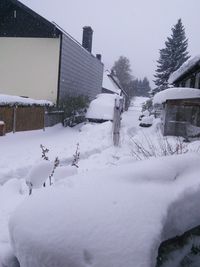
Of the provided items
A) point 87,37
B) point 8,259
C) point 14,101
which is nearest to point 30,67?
point 14,101

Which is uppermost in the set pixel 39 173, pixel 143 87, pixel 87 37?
pixel 87 37

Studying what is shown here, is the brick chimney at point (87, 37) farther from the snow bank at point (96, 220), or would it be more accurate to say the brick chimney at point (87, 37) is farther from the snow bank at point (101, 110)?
the snow bank at point (96, 220)

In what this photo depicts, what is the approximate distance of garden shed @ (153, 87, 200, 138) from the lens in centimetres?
1463

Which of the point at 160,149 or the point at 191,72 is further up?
the point at 191,72

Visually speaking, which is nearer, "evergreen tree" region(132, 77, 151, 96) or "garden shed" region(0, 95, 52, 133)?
"garden shed" region(0, 95, 52, 133)

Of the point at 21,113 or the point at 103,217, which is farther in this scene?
the point at 21,113

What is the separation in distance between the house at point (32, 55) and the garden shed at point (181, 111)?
7.66 m

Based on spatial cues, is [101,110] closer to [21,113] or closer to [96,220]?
[21,113]

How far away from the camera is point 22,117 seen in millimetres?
15430

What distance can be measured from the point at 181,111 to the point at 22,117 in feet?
24.0

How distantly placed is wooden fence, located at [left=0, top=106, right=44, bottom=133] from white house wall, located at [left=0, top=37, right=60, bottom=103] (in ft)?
11.2

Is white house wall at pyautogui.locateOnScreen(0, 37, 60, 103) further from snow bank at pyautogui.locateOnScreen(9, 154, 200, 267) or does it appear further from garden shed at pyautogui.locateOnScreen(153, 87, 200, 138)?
snow bank at pyautogui.locateOnScreen(9, 154, 200, 267)

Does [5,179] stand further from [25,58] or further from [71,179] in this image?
[25,58]

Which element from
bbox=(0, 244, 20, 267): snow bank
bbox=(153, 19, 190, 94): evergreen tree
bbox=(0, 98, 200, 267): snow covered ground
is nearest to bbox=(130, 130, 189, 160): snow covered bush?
bbox=(0, 98, 200, 267): snow covered ground
